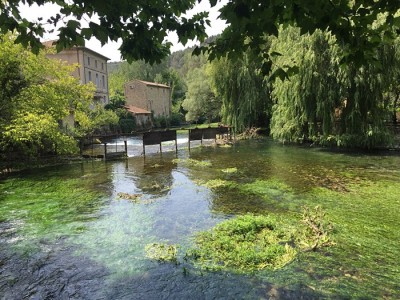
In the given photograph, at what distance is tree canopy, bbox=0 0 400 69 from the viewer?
311 centimetres

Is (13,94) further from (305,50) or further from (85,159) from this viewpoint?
(305,50)

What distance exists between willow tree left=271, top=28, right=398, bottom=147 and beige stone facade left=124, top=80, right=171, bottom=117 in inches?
1573

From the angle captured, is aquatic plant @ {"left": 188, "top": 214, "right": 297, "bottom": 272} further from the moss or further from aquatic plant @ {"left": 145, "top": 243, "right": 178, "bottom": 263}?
the moss

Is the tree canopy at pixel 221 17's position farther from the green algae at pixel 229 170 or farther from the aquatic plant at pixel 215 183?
the green algae at pixel 229 170

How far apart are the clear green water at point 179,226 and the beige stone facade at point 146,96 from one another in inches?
1693

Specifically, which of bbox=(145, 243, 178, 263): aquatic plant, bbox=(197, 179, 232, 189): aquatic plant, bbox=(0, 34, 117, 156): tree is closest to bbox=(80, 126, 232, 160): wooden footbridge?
bbox=(0, 34, 117, 156): tree

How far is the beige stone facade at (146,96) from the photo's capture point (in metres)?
59.9

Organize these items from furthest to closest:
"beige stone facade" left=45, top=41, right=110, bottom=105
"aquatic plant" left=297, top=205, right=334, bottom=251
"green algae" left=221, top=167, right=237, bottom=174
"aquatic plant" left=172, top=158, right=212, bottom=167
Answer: "beige stone facade" left=45, top=41, right=110, bottom=105 → "aquatic plant" left=172, top=158, right=212, bottom=167 → "green algae" left=221, top=167, right=237, bottom=174 → "aquatic plant" left=297, top=205, right=334, bottom=251

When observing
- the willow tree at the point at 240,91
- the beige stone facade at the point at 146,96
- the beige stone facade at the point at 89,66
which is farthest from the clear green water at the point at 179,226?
the beige stone facade at the point at 146,96

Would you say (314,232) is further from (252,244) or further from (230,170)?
(230,170)

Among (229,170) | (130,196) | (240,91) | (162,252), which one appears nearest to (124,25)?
(162,252)

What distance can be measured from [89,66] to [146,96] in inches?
627

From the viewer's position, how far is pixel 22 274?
645 cm

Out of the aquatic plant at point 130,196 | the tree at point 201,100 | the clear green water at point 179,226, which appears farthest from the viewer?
the tree at point 201,100
